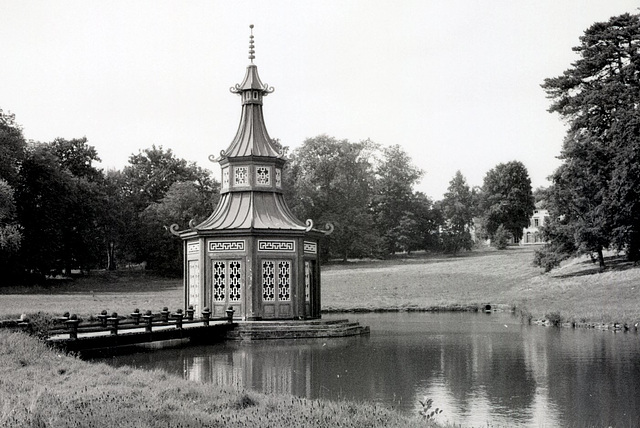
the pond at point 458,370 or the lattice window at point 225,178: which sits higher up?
the lattice window at point 225,178

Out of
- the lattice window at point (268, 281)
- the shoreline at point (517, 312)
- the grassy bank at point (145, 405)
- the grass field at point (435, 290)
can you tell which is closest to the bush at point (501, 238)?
the grass field at point (435, 290)

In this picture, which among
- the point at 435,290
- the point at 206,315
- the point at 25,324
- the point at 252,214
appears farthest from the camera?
the point at 435,290

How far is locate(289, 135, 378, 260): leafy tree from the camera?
7844 centimetres

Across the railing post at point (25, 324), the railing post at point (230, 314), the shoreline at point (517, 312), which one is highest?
the railing post at point (25, 324)

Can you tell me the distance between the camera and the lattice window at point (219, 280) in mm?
30758

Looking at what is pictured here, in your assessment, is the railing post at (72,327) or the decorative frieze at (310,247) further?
the decorative frieze at (310,247)

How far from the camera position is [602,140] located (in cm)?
4872

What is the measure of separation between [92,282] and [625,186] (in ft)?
137

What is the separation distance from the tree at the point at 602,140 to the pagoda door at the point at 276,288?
22.4 meters

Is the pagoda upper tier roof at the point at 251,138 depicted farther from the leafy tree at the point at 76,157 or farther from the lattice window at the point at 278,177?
the leafy tree at the point at 76,157

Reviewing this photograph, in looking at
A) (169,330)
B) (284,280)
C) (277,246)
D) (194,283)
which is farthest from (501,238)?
(169,330)

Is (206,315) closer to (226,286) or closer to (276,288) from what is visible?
(226,286)

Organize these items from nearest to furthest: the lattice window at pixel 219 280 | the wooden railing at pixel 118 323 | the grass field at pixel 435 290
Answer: the wooden railing at pixel 118 323 → the lattice window at pixel 219 280 → the grass field at pixel 435 290

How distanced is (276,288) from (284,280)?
0.45m
